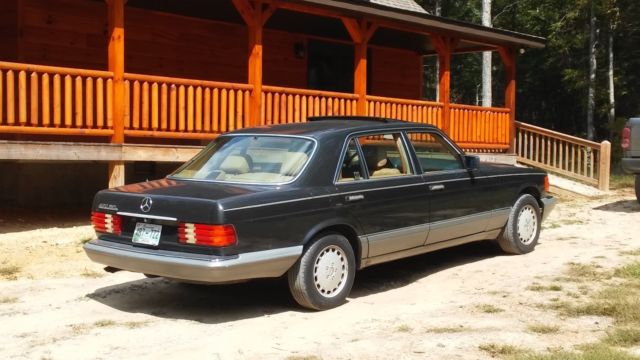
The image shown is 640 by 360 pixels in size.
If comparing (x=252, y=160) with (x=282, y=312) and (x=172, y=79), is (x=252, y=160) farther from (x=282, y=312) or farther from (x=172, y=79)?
(x=172, y=79)

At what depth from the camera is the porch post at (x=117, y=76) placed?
9.84 m

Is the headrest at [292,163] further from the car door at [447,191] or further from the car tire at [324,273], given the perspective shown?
the car door at [447,191]

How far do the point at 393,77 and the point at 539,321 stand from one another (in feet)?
45.4

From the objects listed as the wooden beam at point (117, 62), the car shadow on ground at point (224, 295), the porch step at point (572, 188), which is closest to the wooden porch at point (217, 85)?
the wooden beam at point (117, 62)

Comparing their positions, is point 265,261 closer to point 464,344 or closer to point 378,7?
point 464,344

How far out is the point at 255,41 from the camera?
11.4 m

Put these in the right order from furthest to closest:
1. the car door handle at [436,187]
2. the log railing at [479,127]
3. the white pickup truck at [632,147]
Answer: the log railing at [479,127] < the white pickup truck at [632,147] < the car door handle at [436,187]

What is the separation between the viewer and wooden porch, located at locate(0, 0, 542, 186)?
32.0 feet

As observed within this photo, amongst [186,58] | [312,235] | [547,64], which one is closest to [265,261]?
[312,235]

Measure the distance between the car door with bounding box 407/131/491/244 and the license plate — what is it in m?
2.76

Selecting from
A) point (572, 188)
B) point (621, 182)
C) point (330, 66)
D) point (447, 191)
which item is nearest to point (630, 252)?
point (447, 191)

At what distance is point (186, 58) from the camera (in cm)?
1416

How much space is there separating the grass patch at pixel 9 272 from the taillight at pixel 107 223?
188 cm

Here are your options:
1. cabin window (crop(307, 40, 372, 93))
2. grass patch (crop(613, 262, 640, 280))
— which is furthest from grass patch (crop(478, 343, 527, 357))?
cabin window (crop(307, 40, 372, 93))
